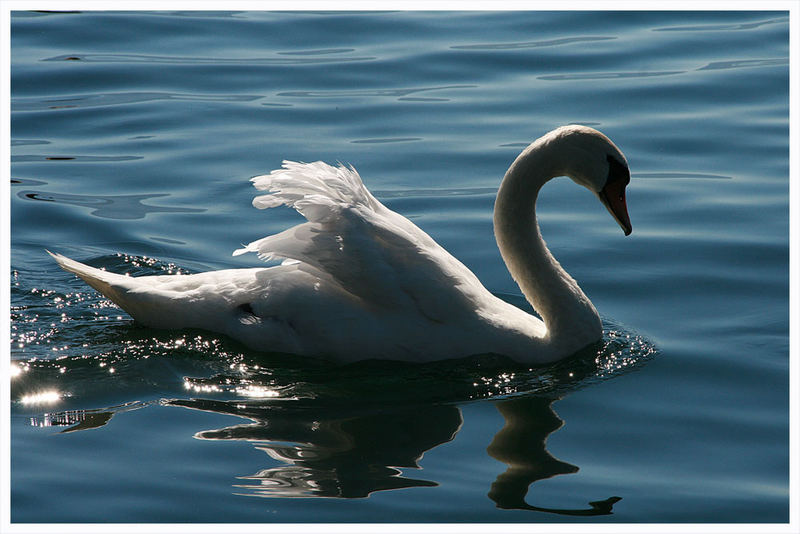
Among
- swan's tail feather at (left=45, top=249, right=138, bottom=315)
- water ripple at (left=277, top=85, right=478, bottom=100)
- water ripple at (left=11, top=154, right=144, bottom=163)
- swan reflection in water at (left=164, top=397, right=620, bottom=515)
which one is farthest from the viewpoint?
water ripple at (left=277, top=85, right=478, bottom=100)

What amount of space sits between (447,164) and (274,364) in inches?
193

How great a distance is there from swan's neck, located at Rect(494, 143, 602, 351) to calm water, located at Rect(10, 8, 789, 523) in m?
0.20

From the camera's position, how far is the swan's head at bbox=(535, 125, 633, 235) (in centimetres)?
695

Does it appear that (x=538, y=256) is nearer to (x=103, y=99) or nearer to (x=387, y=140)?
(x=387, y=140)

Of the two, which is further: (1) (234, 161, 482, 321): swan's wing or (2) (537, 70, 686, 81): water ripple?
(2) (537, 70, 686, 81): water ripple

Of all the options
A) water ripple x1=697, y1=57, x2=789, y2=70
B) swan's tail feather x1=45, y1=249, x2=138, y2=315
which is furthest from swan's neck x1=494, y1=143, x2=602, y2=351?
water ripple x1=697, y1=57, x2=789, y2=70

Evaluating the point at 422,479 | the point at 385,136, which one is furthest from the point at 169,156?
the point at 422,479

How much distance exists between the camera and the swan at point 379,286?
669cm

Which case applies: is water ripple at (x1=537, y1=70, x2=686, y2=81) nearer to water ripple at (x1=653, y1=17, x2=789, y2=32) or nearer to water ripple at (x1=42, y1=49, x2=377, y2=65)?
water ripple at (x1=653, y1=17, x2=789, y2=32)

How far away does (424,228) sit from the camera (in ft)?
32.2

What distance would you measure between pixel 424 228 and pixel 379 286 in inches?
128

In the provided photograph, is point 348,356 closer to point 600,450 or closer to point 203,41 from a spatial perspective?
point 600,450

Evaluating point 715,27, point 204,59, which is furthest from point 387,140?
point 715,27

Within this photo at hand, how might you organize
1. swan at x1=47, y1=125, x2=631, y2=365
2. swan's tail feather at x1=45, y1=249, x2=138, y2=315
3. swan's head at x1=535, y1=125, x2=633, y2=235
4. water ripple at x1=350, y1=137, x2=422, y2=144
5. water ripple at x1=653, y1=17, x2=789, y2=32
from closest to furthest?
1. swan at x1=47, y1=125, x2=631, y2=365
2. swan's head at x1=535, y1=125, x2=633, y2=235
3. swan's tail feather at x1=45, y1=249, x2=138, y2=315
4. water ripple at x1=350, y1=137, x2=422, y2=144
5. water ripple at x1=653, y1=17, x2=789, y2=32
